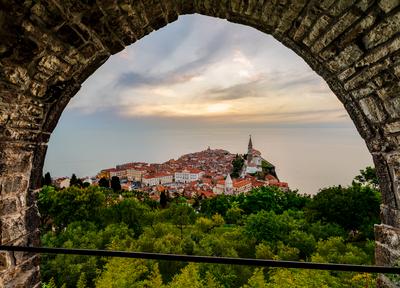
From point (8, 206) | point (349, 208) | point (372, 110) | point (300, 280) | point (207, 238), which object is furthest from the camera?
point (349, 208)

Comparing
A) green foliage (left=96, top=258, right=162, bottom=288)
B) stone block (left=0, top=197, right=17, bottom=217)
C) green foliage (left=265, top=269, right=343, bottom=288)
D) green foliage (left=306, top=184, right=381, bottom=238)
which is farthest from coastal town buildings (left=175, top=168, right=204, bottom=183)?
stone block (left=0, top=197, right=17, bottom=217)

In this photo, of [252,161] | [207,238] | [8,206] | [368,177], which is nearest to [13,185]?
[8,206]

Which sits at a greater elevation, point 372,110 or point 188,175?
point 188,175

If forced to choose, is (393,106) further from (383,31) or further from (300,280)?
(300,280)

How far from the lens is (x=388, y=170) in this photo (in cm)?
186

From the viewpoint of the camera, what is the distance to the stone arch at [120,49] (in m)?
1.56

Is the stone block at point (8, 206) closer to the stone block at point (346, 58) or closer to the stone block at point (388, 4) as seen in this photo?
the stone block at point (346, 58)

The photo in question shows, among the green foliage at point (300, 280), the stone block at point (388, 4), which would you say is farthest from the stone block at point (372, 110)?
the green foliage at point (300, 280)

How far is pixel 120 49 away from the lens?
202 cm

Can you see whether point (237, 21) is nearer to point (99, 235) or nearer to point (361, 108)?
point (361, 108)

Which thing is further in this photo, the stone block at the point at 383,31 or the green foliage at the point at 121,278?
the green foliage at the point at 121,278

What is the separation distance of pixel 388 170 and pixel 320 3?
111 centimetres

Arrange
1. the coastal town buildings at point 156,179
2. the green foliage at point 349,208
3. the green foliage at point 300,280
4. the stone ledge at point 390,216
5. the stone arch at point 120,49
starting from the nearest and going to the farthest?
the stone arch at point 120,49
the stone ledge at point 390,216
the green foliage at point 300,280
the green foliage at point 349,208
the coastal town buildings at point 156,179

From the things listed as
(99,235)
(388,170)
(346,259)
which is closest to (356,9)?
(388,170)
